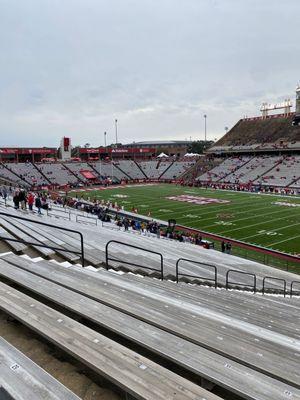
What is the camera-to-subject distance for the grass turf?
2739 centimetres

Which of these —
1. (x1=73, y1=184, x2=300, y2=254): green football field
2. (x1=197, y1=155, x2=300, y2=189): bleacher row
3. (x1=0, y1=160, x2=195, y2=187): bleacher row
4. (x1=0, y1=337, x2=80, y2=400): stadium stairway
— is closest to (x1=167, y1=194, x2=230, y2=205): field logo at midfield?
(x1=73, y1=184, x2=300, y2=254): green football field

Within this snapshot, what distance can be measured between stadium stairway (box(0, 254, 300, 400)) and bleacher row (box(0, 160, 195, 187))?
5878 centimetres

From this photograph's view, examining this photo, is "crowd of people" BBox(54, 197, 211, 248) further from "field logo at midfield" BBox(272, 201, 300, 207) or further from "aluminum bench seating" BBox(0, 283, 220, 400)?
"aluminum bench seating" BBox(0, 283, 220, 400)

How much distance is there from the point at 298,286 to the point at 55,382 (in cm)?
1315

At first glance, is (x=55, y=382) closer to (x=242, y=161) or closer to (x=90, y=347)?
(x=90, y=347)

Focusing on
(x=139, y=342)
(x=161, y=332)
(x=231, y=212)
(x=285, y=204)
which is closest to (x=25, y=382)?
(x=139, y=342)

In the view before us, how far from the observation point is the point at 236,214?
36312mm

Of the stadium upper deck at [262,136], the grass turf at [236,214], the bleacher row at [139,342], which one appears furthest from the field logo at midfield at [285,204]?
the bleacher row at [139,342]

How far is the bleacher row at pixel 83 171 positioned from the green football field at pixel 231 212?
1687 cm

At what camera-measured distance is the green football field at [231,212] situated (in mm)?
27688

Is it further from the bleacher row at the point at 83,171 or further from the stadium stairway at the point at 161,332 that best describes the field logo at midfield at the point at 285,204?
the stadium stairway at the point at 161,332

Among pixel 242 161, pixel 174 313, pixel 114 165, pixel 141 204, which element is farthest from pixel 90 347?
pixel 114 165

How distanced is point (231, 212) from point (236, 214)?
1.19 meters

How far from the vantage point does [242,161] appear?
73188mm
